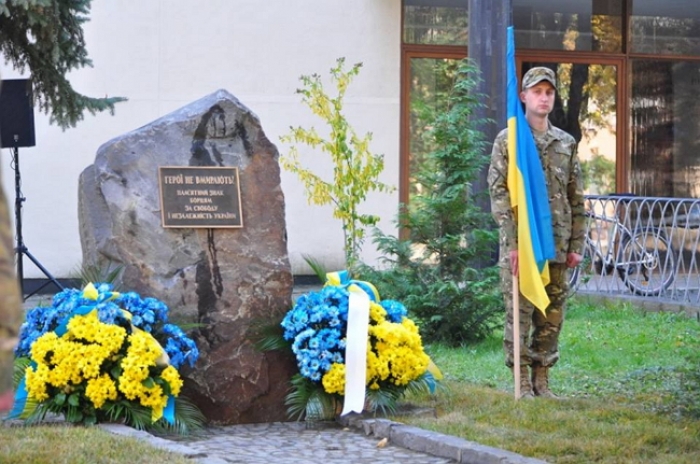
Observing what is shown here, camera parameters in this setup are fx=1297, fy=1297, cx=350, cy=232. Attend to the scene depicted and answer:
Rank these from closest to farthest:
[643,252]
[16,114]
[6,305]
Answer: [6,305]
[16,114]
[643,252]

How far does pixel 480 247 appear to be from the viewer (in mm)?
10492

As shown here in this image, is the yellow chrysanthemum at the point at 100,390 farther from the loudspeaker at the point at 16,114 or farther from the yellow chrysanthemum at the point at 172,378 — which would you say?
the loudspeaker at the point at 16,114

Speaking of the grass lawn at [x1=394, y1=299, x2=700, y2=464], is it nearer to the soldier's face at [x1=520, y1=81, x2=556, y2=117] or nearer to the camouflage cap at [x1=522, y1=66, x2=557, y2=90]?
the soldier's face at [x1=520, y1=81, x2=556, y2=117]

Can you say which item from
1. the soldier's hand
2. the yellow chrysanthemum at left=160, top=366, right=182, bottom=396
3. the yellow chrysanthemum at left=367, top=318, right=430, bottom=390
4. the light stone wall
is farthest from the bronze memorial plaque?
the light stone wall

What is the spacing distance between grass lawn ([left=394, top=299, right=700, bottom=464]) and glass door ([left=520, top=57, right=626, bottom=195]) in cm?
656

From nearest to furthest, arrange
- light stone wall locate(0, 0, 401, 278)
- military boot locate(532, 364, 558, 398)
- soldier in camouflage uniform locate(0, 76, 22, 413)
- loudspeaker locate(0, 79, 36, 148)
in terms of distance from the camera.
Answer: soldier in camouflage uniform locate(0, 76, 22, 413)
military boot locate(532, 364, 558, 398)
loudspeaker locate(0, 79, 36, 148)
light stone wall locate(0, 0, 401, 278)

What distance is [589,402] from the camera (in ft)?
24.8

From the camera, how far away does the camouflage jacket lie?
7754 millimetres

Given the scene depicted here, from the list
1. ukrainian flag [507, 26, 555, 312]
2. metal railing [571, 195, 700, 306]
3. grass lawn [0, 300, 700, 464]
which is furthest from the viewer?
metal railing [571, 195, 700, 306]

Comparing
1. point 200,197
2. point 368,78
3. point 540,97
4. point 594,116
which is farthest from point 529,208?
point 594,116

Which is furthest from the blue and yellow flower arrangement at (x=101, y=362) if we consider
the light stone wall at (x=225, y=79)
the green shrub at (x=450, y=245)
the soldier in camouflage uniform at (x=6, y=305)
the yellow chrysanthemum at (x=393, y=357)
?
the light stone wall at (x=225, y=79)

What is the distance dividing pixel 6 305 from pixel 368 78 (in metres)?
14.3

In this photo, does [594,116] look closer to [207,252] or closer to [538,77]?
[538,77]

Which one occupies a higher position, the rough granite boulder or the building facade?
the building facade
